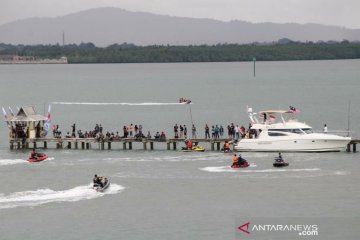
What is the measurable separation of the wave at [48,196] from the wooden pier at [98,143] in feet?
58.7

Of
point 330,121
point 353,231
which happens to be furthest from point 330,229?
point 330,121

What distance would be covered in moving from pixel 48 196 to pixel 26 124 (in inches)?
1046

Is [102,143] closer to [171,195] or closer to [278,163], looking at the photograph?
[278,163]

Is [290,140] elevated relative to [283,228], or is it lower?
elevated

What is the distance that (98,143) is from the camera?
9012 centimetres

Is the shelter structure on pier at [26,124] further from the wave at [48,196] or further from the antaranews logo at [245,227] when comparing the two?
the antaranews logo at [245,227]

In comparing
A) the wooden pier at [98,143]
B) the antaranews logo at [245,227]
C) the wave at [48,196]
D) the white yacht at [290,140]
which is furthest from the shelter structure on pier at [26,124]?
the antaranews logo at [245,227]

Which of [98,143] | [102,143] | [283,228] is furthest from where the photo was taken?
[98,143]

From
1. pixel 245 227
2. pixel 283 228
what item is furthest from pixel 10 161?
pixel 283 228

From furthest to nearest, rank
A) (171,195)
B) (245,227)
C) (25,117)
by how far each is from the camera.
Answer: (25,117), (171,195), (245,227)

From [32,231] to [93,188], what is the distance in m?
10.6

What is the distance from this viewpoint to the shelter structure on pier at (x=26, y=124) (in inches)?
3457

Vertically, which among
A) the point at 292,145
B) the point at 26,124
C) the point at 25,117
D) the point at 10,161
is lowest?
the point at 10,161

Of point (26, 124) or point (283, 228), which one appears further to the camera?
point (26, 124)
